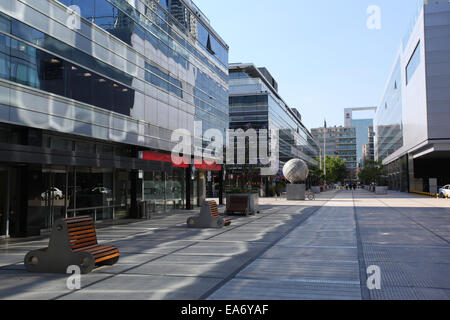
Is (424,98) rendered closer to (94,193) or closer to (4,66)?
(94,193)

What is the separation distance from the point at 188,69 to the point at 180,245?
18.6 m

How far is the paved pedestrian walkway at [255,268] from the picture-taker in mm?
6043

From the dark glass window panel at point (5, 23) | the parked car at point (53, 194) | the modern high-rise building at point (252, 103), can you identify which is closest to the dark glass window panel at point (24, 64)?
the dark glass window panel at point (5, 23)

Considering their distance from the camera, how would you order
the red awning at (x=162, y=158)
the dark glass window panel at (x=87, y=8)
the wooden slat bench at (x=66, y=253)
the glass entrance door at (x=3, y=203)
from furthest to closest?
the red awning at (x=162, y=158) → the dark glass window panel at (x=87, y=8) → the glass entrance door at (x=3, y=203) → the wooden slat bench at (x=66, y=253)

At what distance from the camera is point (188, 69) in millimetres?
27328

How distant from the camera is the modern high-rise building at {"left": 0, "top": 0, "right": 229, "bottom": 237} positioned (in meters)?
13.0

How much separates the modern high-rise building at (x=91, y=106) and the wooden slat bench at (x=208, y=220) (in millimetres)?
3806

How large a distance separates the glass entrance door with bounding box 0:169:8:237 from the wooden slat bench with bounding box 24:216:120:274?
21.9 feet

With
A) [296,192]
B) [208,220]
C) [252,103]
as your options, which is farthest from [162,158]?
[252,103]

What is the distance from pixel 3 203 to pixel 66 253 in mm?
7632

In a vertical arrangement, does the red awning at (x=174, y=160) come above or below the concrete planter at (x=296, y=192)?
above

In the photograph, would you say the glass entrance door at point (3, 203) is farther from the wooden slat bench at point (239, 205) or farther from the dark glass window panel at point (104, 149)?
the wooden slat bench at point (239, 205)

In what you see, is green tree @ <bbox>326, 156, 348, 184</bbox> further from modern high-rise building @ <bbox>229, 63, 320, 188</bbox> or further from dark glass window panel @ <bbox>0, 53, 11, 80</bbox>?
dark glass window panel @ <bbox>0, 53, 11, 80</bbox>
